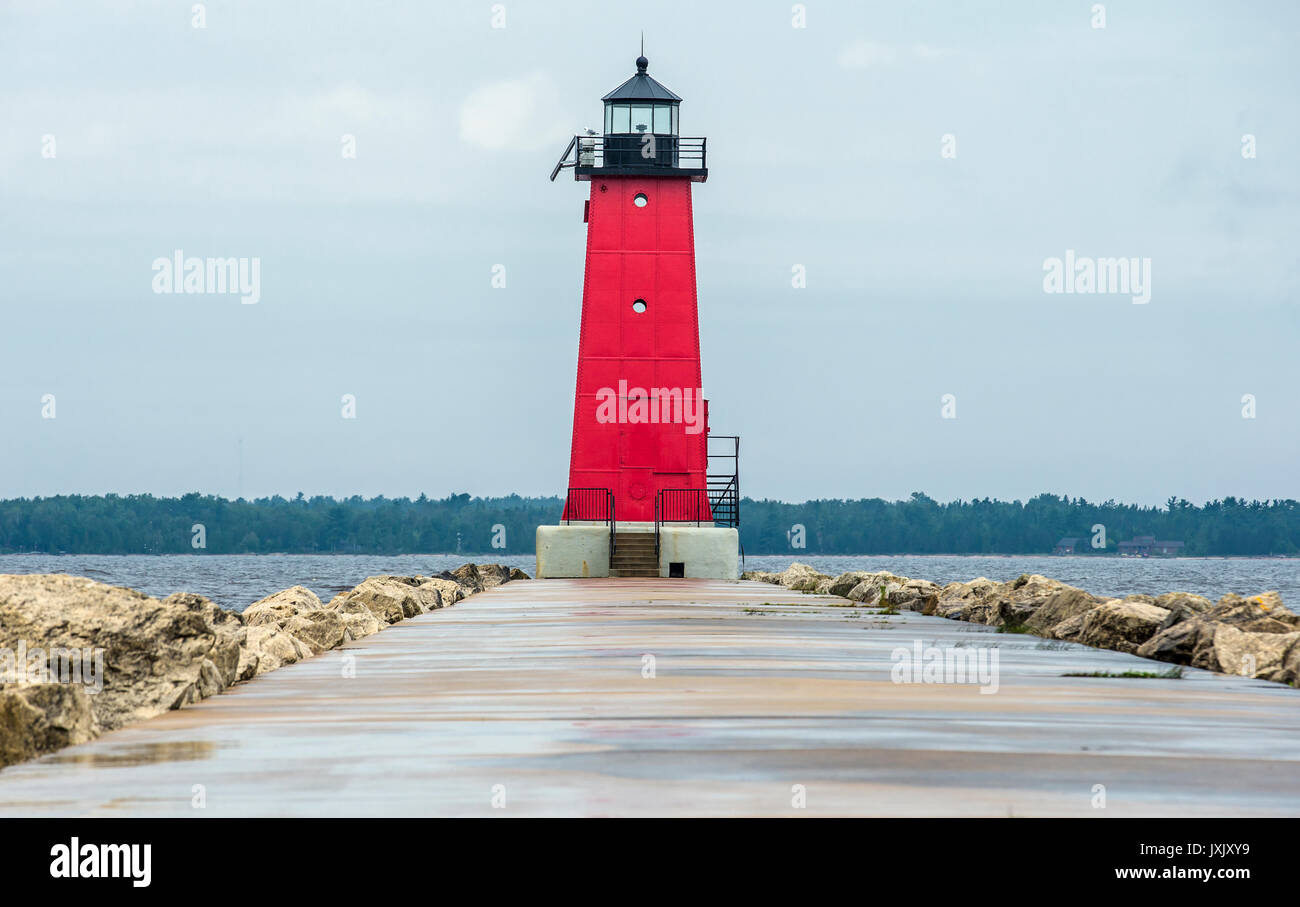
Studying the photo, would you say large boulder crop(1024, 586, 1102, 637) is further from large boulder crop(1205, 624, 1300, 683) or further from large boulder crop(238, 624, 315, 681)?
large boulder crop(238, 624, 315, 681)

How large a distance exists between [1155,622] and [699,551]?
1552 centimetres

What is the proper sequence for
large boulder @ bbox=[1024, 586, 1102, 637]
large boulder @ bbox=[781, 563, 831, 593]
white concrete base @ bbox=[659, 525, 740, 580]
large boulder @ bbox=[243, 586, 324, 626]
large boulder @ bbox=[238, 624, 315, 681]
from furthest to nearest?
white concrete base @ bbox=[659, 525, 740, 580]
large boulder @ bbox=[781, 563, 831, 593]
large boulder @ bbox=[243, 586, 324, 626]
large boulder @ bbox=[1024, 586, 1102, 637]
large boulder @ bbox=[238, 624, 315, 681]

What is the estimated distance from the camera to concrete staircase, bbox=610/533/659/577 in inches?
1056

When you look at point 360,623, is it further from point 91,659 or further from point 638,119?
point 638,119

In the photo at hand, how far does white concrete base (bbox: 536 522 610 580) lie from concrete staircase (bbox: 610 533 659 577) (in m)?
0.19

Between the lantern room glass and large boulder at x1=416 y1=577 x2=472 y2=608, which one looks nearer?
large boulder at x1=416 y1=577 x2=472 y2=608

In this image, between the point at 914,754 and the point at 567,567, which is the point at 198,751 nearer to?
the point at 914,754

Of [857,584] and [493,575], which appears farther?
[493,575]

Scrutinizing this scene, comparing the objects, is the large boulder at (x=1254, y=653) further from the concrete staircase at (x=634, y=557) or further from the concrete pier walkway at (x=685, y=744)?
the concrete staircase at (x=634, y=557)

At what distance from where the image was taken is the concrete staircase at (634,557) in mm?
26812

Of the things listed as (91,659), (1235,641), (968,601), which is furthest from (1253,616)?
(91,659)

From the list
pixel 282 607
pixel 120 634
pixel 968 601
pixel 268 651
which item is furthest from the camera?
pixel 968 601

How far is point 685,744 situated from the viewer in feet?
20.5

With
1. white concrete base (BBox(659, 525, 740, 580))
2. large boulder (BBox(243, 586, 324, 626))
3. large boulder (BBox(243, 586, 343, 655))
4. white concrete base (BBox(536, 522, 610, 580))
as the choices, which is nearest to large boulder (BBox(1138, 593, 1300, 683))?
large boulder (BBox(243, 586, 343, 655))
